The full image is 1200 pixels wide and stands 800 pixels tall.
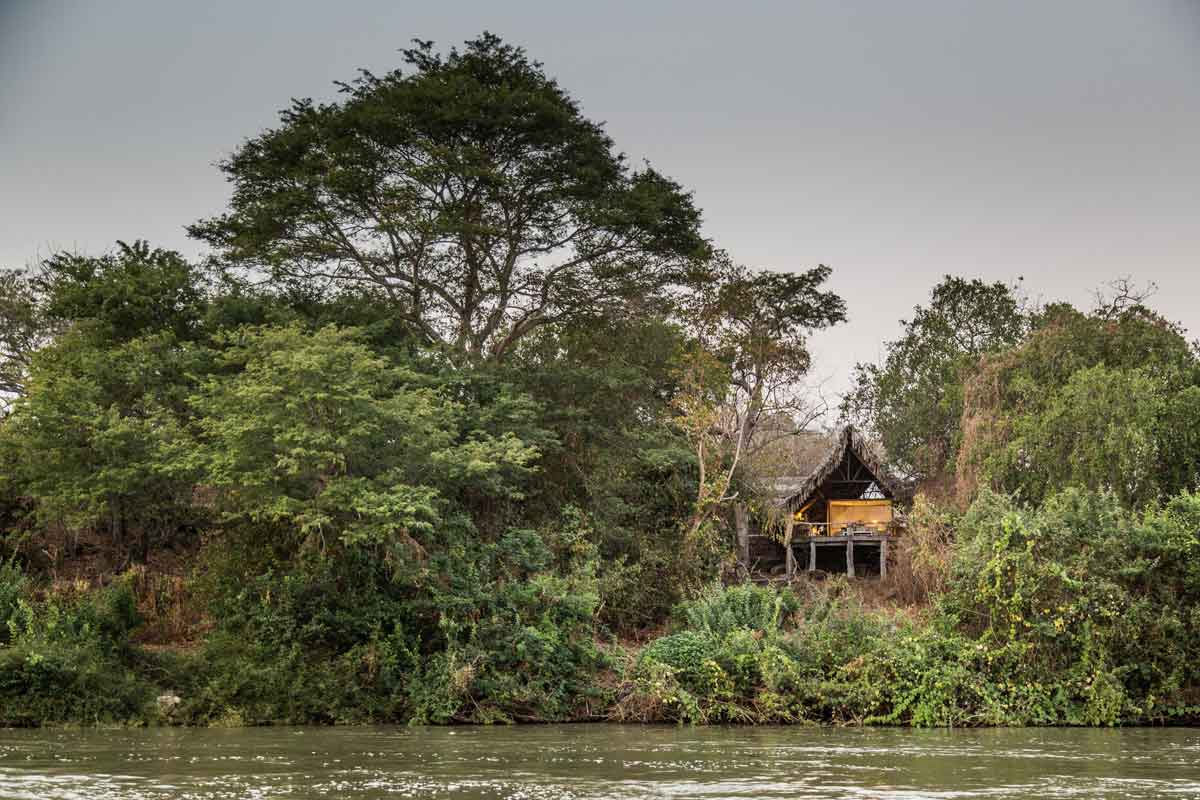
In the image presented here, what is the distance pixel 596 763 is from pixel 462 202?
16.7 metres

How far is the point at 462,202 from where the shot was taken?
1156 inches

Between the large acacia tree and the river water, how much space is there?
12.1 m

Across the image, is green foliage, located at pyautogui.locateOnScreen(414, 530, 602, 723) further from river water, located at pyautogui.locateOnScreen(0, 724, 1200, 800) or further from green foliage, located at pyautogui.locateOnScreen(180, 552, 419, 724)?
river water, located at pyautogui.locateOnScreen(0, 724, 1200, 800)

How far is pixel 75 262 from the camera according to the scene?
2794 cm

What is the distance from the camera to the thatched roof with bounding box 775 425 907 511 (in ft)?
123

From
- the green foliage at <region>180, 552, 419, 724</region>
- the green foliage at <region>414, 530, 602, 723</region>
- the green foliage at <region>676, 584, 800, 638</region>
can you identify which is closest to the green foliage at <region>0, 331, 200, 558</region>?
the green foliage at <region>180, 552, 419, 724</region>

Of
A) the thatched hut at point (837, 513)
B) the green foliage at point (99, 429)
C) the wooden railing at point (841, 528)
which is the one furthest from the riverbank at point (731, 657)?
the wooden railing at point (841, 528)

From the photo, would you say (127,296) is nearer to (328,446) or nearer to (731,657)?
(328,446)

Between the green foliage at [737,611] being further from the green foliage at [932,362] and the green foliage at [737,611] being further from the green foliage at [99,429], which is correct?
the green foliage at [932,362]

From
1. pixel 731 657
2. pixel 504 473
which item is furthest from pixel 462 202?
pixel 731 657

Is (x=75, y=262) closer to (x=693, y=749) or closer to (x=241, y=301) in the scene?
(x=241, y=301)

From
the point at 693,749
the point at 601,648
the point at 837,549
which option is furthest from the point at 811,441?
the point at 693,749

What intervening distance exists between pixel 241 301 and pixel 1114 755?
1857 cm

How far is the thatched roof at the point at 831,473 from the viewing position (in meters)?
37.3
